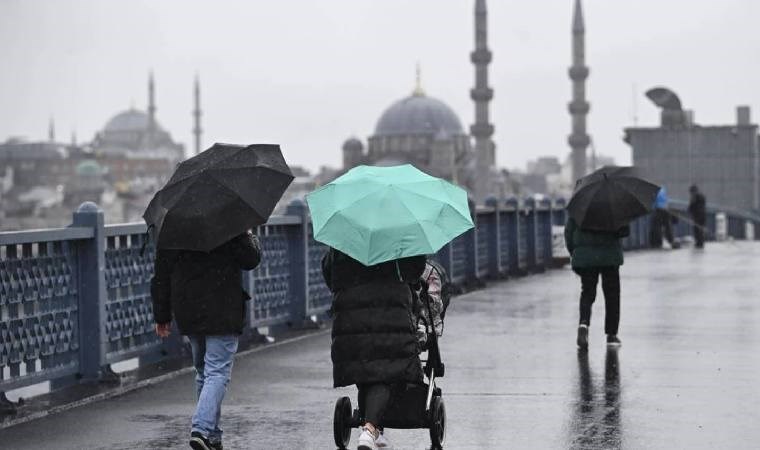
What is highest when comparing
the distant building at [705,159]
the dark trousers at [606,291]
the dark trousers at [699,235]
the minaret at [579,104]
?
the minaret at [579,104]

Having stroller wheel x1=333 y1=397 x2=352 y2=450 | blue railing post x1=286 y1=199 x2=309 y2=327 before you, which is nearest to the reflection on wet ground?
stroller wheel x1=333 y1=397 x2=352 y2=450

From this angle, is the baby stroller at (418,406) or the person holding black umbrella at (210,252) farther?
the baby stroller at (418,406)

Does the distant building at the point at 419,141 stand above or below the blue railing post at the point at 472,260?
above

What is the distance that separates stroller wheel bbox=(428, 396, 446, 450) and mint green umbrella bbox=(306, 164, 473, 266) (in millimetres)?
842

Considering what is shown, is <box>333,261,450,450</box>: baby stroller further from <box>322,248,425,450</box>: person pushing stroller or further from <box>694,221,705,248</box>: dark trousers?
<box>694,221,705,248</box>: dark trousers

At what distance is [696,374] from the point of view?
1128 centimetres

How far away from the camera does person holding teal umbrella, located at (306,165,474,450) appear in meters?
7.32

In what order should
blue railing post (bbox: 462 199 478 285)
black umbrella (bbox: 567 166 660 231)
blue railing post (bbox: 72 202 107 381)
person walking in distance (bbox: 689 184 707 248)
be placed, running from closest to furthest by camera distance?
1. blue railing post (bbox: 72 202 107 381)
2. black umbrella (bbox: 567 166 660 231)
3. blue railing post (bbox: 462 199 478 285)
4. person walking in distance (bbox: 689 184 707 248)

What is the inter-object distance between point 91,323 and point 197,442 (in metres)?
3.53

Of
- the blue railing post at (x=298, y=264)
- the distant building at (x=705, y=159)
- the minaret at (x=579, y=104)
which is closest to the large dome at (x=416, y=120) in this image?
the minaret at (x=579, y=104)

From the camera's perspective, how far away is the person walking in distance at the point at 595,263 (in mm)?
12930

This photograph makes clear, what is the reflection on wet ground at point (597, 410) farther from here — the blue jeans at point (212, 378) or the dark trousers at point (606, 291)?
the blue jeans at point (212, 378)

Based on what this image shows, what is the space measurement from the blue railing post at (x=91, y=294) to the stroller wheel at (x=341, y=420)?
3422mm

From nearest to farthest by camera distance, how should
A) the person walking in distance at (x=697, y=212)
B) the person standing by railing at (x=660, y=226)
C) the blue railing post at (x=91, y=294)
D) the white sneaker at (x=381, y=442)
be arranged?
the white sneaker at (x=381, y=442) < the blue railing post at (x=91, y=294) < the person walking in distance at (x=697, y=212) < the person standing by railing at (x=660, y=226)
